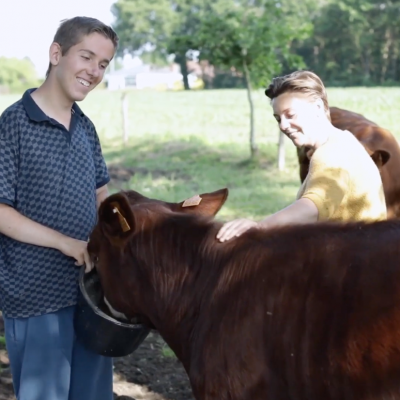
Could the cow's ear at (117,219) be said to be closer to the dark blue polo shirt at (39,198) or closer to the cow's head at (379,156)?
the dark blue polo shirt at (39,198)

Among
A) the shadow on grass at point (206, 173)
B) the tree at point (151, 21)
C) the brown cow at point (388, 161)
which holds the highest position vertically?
the tree at point (151, 21)

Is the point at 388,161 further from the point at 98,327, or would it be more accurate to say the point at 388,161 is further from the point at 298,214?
the point at 98,327

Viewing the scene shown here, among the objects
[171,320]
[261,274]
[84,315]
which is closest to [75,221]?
[84,315]

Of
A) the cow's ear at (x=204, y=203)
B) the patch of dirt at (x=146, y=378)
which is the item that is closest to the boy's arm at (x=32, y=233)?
the cow's ear at (x=204, y=203)

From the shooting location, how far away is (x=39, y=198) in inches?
129

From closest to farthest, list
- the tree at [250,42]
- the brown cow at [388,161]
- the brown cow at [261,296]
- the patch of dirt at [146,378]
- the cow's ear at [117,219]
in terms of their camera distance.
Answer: the brown cow at [261,296]
the cow's ear at [117,219]
the patch of dirt at [146,378]
the brown cow at [388,161]
the tree at [250,42]

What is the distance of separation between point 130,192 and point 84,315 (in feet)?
1.97

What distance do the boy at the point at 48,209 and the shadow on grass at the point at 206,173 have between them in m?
7.65

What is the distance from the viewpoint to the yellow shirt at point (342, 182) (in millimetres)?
3309

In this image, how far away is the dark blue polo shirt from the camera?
3213 millimetres

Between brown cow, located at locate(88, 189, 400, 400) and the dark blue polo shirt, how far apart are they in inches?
8.0

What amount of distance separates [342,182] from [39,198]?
4.46 ft

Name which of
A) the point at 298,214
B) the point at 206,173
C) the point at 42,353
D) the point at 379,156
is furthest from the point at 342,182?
the point at 206,173

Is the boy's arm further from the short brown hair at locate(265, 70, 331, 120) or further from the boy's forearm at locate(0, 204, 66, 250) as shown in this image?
the short brown hair at locate(265, 70, 331, 120)
